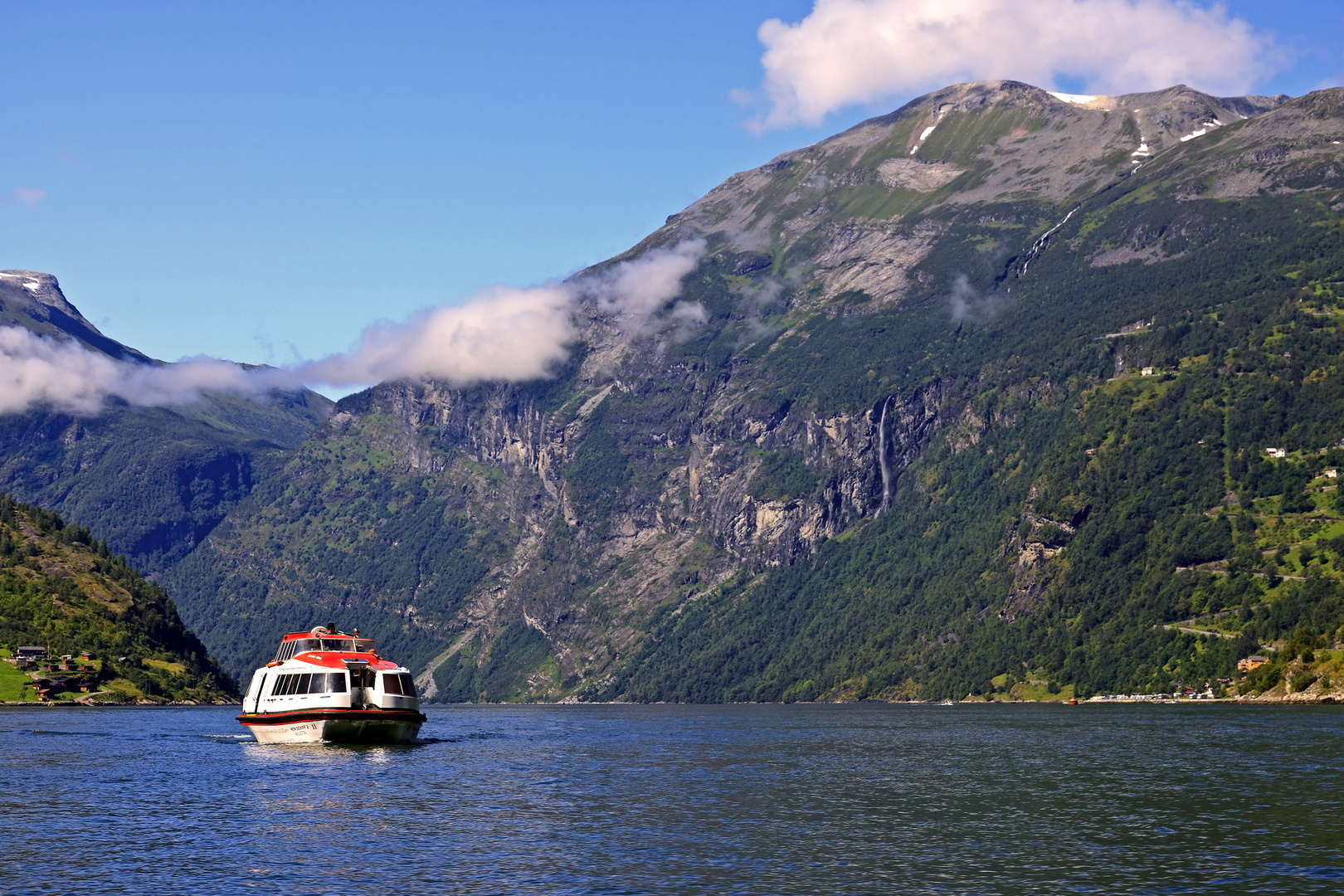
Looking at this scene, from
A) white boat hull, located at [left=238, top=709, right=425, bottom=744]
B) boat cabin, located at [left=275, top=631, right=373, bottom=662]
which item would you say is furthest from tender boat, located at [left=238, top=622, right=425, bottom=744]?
boat cabin, located at [left=275, top=631, right=373, bottom=662]

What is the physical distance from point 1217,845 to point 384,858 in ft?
155

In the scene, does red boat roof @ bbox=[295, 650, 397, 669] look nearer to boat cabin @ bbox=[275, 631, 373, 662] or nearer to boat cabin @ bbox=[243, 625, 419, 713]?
boat cabin @ bbox=[243, 625, 419, 713]

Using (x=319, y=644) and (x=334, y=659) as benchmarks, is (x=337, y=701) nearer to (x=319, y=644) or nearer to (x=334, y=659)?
(x=334, y=659)

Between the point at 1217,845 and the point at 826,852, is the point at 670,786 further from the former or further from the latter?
the point at 1217,845

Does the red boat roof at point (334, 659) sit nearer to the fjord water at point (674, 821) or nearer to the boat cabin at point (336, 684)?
the boat cabin at point (336, 684)

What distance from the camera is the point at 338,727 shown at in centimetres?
14512

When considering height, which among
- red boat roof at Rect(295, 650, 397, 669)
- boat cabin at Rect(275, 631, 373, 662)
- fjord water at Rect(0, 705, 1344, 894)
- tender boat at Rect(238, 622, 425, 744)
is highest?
boat cabin at Rect(275, 631, 373, 662)

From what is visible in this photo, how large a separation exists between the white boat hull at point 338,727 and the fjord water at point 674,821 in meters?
1.95

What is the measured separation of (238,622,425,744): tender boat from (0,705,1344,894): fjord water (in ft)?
8.96

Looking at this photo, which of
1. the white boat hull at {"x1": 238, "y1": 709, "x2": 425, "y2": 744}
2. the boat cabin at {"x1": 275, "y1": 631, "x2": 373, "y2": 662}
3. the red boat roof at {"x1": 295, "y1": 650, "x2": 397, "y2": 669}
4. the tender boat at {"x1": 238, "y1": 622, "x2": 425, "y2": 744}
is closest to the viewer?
the white boat hull at {"x1": 238, "y1": 709, "x2": 425, "y2": 744}

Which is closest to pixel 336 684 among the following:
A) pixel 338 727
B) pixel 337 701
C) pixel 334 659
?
pixel 337 701

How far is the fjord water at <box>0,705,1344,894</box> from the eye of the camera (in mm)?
66125

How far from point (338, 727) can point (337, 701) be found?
3058 millimetres

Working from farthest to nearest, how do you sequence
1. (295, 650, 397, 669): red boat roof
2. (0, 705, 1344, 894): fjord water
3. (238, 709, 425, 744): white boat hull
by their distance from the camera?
(295, 650, 397, 669): red boat roof < (238, 709, 425, 744): white boat hull < (0, 705, 1344, 894): fjord water
